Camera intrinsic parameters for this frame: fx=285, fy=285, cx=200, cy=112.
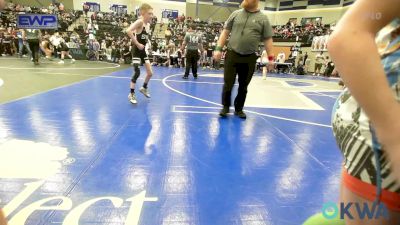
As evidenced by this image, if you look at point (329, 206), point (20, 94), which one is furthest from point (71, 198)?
point (20, 94)

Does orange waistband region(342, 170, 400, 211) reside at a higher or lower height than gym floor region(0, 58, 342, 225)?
higher

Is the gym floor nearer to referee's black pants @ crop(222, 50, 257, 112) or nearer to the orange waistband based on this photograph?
referee's black pants @ crop(222, 50, 257, 112)

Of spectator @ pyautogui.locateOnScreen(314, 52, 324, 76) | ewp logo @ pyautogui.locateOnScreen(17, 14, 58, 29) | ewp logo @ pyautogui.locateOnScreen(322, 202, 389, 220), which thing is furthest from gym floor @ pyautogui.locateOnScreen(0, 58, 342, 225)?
spectator @ pyautogui.locateOnScreen(314, 52, 324, 76)

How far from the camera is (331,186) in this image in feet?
8.13

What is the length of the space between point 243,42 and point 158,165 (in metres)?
2.68

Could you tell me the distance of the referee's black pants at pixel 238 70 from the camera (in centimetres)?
471

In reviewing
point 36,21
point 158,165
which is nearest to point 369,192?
point 158,165

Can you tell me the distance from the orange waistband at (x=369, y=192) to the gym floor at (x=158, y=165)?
1.35 meters

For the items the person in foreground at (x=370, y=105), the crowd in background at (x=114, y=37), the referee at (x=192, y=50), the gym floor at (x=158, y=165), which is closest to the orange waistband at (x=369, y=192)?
the person in foreground at (x=370, y=105)

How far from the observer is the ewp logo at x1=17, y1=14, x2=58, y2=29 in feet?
44.2

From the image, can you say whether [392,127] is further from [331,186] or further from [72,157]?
[72,157]

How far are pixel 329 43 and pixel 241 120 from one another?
4143 mm

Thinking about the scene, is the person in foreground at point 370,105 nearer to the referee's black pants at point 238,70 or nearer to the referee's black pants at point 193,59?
the referee's black pants at point 238,70

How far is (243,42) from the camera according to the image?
457 centimetres
